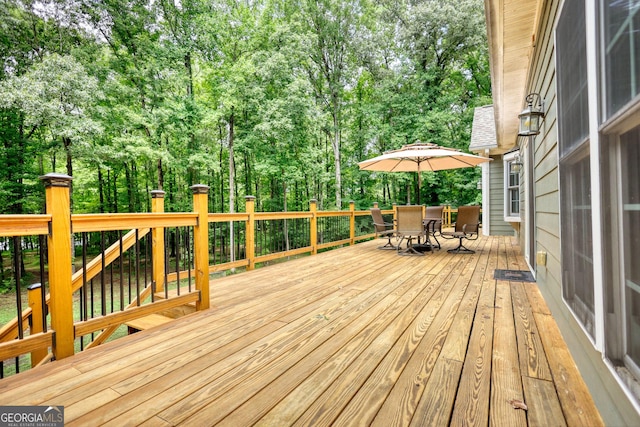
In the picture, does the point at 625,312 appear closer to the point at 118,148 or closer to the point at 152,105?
the point at 118,148

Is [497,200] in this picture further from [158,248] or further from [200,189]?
[158,248]

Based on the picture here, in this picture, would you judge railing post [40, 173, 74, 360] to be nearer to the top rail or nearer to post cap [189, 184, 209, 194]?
the top rail

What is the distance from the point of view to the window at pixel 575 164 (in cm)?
140

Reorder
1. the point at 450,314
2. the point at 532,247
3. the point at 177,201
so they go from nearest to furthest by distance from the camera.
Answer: the point at 450,314
the point at 532,247
the point at 177,201

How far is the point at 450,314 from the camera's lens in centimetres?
253

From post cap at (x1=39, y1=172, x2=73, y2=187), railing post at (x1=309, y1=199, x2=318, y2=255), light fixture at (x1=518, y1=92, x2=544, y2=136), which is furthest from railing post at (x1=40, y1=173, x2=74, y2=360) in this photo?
railing post at (x1=309, y1=199, x2=318, y2=255)

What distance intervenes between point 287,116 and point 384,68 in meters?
6.53

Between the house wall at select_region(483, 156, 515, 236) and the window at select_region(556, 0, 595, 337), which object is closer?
the window at select_region(556, 0, 595, 337)

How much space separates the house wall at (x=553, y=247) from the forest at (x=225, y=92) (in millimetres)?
10043

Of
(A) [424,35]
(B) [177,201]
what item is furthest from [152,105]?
(A) [424,35]

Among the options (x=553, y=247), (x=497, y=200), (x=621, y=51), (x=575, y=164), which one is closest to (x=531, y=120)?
(x=553, y=247)

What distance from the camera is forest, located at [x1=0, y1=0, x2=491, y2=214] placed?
984 cm

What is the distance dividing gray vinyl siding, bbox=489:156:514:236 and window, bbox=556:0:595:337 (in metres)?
8.17

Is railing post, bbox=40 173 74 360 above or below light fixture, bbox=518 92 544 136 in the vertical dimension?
below
